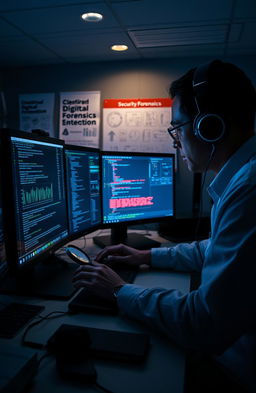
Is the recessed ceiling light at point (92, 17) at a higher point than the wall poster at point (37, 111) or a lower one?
higher

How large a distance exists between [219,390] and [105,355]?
388mm

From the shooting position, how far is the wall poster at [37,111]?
10.7 ft

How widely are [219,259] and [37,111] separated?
10.0 ft

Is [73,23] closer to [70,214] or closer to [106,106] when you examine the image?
[106,106]

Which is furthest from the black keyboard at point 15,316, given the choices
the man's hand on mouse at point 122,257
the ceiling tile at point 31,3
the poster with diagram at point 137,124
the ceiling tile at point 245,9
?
the poster with diagram at point 137,124

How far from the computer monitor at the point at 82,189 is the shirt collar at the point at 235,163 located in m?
0.59

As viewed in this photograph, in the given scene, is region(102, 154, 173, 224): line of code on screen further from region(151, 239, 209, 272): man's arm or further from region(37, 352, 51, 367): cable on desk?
region(37, 352, 51, 367): cable on desk

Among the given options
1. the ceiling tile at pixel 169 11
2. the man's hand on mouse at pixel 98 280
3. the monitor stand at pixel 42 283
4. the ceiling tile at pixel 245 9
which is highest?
the ceiling tile at pixel 169 11

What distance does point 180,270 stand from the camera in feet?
4.08

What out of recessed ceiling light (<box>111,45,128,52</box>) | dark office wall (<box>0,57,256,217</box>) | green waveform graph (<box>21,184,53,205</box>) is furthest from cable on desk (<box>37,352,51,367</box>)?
recessed ceiling light (<box>111,45,128,52</box>)

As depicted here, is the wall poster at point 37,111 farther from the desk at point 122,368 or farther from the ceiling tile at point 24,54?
the desk at point 122,368

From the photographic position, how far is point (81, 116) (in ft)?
10.5

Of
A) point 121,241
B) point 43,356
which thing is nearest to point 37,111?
point 121,241

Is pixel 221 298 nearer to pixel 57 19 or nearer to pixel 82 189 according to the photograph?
pixel 82 189
